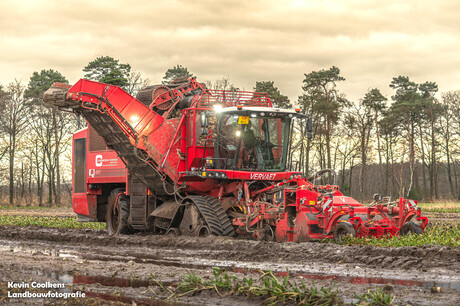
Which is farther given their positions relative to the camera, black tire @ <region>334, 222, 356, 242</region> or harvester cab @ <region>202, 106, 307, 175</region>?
harvester cab @ <region>202, 106, 307, 175</region>

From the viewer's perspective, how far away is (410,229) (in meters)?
13.5

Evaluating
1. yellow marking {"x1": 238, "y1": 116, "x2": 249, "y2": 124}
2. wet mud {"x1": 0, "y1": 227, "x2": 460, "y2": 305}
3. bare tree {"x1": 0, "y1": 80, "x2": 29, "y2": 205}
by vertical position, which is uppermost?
bare tree {"x1": 0, "y1": 80, "x2": 29, "y2": 205}

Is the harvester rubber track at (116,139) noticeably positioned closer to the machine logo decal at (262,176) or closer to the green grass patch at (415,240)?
the machine logo decal at (262,176)

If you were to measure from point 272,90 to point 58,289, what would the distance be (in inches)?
1660

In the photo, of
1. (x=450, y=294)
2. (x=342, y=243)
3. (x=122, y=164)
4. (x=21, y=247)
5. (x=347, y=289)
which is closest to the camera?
(x=450, y=294)

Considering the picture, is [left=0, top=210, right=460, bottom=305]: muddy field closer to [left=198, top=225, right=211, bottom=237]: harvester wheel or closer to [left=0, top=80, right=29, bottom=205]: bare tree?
[left=198, top=225, right=211, bottom=237]: harvester wheel

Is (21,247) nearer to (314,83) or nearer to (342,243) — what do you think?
(342,243)

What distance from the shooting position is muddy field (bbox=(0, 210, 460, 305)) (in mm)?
7477

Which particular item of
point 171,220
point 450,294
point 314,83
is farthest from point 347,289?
point 314,83

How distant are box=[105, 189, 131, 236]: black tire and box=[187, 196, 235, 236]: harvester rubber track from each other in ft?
12.2

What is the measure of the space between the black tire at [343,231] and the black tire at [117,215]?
317 inches

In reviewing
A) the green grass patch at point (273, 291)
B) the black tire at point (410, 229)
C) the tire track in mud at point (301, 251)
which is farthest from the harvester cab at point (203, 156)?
the green grass patch at point (273, 291)

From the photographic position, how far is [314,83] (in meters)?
48.7

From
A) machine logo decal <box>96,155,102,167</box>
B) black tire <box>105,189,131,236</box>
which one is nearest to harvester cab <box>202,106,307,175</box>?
black tire <box>105,189,131,236</box>
